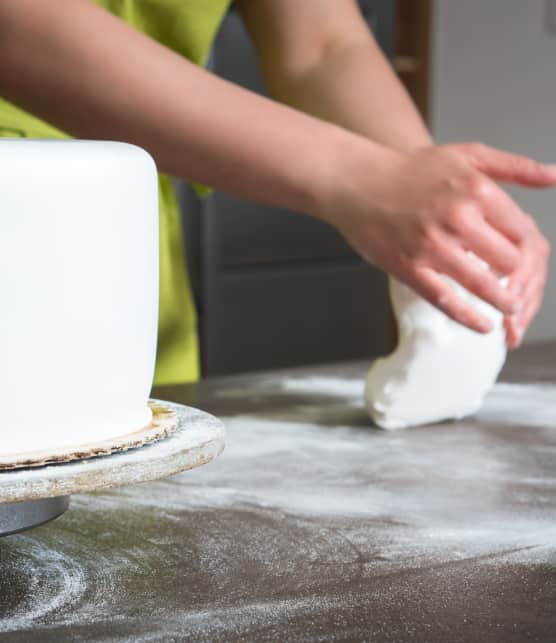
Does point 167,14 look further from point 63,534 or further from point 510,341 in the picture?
point 63,534

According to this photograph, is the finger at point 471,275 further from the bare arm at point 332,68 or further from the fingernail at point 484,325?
the bare arm at point 332,68

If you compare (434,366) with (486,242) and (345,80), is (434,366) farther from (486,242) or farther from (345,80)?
(345,80)

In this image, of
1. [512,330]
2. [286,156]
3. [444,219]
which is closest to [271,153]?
[286,156]

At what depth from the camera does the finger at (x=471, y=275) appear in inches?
34.2

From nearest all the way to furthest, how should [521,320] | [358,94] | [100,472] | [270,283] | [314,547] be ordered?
[100,472] → [314,547] → [521,320] → [358,94] → [270,283]

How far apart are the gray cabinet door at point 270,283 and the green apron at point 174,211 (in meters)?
1.60

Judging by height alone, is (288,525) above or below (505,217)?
below

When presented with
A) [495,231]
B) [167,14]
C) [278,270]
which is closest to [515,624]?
[495,231]

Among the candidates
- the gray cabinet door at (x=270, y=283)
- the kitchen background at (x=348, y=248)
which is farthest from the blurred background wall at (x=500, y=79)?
the gray cabinet door at (x=270, y=283)

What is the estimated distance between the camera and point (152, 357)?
0.58m

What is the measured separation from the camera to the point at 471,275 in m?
0.87

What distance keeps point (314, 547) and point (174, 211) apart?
0.76 metres

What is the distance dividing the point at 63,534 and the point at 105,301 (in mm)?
157

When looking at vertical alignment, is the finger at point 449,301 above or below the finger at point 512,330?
above
